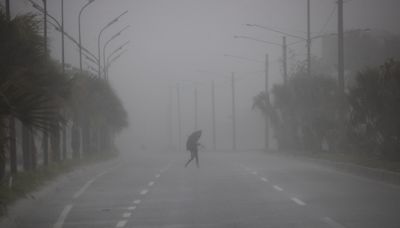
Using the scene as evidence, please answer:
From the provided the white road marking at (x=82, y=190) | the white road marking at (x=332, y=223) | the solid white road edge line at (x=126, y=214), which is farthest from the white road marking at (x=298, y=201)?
the white road marking at (x=82, y=190)

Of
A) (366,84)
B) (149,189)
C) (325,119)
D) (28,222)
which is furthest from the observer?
(325,119)

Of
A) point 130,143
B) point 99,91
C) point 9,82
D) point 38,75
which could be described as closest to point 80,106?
point 99,91

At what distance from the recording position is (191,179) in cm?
3017

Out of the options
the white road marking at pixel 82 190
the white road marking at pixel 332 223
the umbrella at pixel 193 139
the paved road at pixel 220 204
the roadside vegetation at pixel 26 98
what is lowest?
the white road marking at pixel 82 190

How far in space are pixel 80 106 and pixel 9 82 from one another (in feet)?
103

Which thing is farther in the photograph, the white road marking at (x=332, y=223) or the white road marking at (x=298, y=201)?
the white road marking at (x=298, y=201)

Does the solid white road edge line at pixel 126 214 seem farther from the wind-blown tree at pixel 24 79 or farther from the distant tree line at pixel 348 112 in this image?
the distant tree line at pixel 348 112

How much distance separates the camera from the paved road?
16.0 meters

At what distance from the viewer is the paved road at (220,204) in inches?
629

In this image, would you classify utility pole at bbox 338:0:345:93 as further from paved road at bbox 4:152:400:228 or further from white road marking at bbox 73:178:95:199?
white road marking at bbox 73:178:95:199

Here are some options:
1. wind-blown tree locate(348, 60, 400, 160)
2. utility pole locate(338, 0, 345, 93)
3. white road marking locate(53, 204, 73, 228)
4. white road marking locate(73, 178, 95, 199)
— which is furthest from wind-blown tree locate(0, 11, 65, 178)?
utility pole locate(338, 0, 345, 93)

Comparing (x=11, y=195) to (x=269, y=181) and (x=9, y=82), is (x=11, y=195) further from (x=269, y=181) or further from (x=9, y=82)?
(x=269, y=181)

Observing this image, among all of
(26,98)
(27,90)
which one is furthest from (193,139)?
(26,98)

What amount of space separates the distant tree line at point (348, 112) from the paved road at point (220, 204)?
600 centimetres
